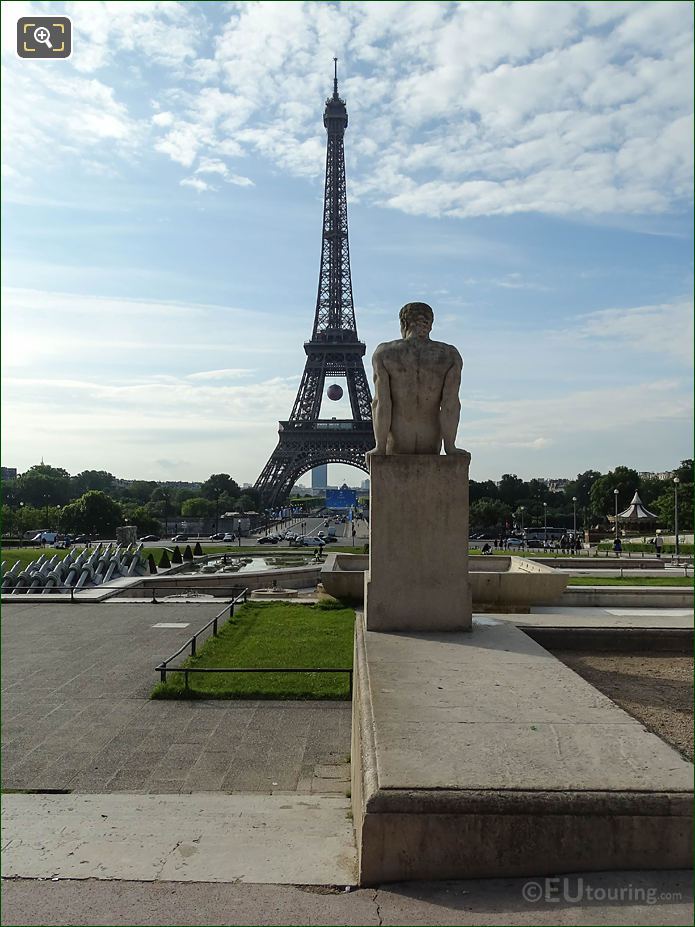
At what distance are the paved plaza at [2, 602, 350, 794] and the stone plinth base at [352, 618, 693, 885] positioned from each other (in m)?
2.48

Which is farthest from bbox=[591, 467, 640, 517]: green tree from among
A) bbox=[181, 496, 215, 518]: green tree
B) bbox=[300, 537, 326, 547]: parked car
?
bbox=[181, 496, 215, 518]: green tree

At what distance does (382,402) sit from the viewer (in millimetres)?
7613

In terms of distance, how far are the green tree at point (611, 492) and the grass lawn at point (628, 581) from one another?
6450 cm

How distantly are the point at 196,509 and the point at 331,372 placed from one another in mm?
27112

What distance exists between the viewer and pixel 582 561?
1037 inches

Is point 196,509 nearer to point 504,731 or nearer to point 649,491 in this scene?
point 649,491

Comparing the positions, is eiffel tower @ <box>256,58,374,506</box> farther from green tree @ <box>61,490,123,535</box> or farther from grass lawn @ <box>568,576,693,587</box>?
grass lawn @ <box>568,576,693,587</box>

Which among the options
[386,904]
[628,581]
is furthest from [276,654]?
[628,581]

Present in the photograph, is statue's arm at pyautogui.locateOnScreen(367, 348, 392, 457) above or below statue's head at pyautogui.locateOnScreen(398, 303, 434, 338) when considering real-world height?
below

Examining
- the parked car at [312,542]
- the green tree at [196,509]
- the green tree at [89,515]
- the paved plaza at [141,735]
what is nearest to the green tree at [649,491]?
the parked car at [312,542]

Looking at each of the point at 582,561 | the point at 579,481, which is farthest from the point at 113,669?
the point at 579,481

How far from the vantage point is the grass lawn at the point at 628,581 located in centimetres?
1871

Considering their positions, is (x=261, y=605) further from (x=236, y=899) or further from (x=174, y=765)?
(x=236, y=899)

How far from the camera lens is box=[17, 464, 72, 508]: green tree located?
85750mm
